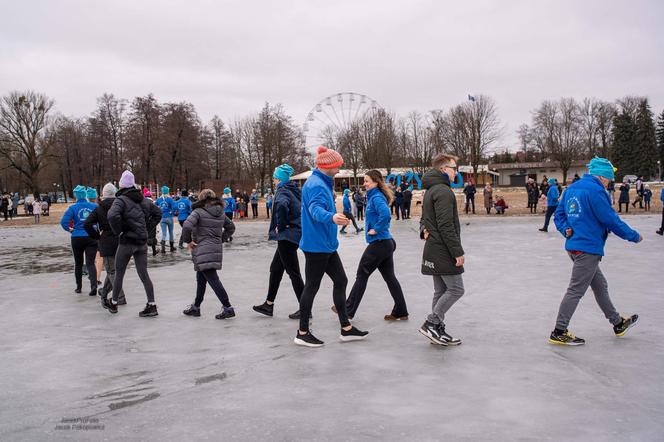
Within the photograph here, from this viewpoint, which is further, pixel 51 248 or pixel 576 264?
pixel 51 248

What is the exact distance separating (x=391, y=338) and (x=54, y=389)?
310 centimetres

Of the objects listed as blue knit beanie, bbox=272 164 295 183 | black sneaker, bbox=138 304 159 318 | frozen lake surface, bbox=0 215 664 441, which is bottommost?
frozen lake surface, bbox=0 215 664 441

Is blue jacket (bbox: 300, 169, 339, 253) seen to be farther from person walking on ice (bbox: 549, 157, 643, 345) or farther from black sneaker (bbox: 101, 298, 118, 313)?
black sneaker (bbox: 101, 298, 118, 313)

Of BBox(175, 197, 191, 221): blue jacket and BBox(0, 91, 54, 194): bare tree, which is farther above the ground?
BBox(0, 91, 54, 194): bare tree

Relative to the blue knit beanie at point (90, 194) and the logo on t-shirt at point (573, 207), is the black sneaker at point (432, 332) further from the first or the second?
the blue knit beanie at point (90, 194)

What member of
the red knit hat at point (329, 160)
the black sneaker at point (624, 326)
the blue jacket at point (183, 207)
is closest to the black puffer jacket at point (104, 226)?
the red knit hat at point (329, 160)

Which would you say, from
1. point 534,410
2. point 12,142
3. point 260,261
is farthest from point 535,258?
point 12,142

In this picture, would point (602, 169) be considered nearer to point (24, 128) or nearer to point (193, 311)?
point (193, 311)

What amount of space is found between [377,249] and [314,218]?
4.47ft

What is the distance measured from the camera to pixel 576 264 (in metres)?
5.18

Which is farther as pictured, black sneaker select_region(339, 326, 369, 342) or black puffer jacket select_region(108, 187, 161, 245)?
black puffer jacket select_region(108, 187, 161, 245)

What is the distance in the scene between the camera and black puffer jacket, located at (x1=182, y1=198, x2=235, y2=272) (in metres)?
6.56

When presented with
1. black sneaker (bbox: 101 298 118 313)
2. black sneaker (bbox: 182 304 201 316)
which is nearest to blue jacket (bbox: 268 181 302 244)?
black sneaker (bbox: 182 304 201 316)

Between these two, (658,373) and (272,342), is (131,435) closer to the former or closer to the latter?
(272,342)
